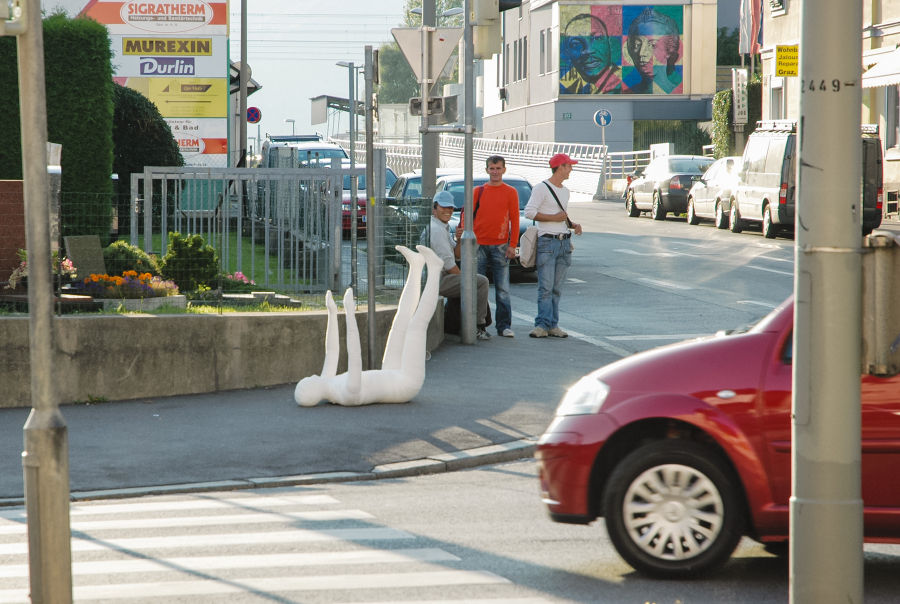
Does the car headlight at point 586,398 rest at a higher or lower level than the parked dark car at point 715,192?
lower

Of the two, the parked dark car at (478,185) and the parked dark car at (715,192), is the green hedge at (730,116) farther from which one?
the parked dark car at (478,185)

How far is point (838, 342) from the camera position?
4469 millimetres

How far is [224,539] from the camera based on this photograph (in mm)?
7402

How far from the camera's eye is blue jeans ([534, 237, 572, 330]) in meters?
15.2

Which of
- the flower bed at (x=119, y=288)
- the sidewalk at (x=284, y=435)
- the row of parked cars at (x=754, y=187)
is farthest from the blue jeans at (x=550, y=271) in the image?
the row of parked cars at (x=754, y=187)

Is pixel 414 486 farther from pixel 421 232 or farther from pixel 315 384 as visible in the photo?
pixel 421 232

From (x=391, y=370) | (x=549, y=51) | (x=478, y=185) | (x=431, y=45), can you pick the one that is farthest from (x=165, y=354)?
(x=549, y=51)

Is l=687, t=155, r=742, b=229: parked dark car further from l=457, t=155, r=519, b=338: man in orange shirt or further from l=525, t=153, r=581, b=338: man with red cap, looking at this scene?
l=525, t=153, r=581, b=338: man with red cap

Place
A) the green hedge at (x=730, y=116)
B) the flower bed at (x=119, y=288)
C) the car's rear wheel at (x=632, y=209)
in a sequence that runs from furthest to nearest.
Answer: the green hedge at (x=730, y=116), the car's rear wheel at (x=632, y=209), the flower bed at (x=119, y=288)

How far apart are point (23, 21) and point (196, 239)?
916 cm

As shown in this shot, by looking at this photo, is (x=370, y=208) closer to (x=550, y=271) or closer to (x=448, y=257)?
(x=448, y=257)

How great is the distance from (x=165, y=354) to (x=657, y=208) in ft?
85.0

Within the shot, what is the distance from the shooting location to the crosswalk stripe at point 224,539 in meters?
7.24

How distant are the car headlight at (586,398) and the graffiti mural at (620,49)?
199ft
